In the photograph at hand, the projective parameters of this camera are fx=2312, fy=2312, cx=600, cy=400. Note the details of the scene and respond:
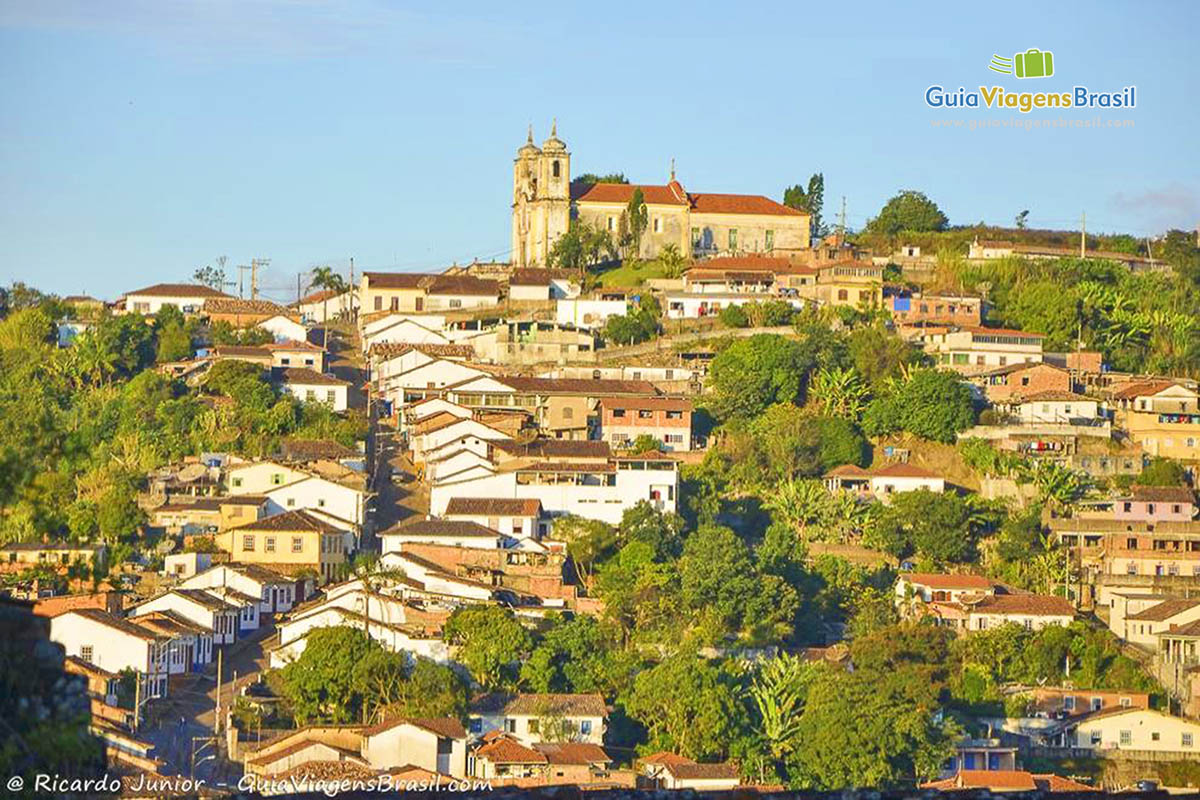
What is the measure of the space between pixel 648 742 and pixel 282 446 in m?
14.6

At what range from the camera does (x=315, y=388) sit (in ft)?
163

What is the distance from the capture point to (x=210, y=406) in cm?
4791

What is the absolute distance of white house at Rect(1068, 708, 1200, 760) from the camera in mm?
36094

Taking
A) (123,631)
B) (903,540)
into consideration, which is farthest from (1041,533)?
(123,631)

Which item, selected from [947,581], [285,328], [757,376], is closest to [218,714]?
[947,581]

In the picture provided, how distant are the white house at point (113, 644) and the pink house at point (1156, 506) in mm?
19255

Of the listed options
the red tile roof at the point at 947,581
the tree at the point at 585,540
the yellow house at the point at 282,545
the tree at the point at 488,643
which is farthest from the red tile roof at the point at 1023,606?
the yellow house at the point at 282,545

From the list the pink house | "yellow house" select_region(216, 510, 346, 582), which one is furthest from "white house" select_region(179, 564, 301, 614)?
the pink house

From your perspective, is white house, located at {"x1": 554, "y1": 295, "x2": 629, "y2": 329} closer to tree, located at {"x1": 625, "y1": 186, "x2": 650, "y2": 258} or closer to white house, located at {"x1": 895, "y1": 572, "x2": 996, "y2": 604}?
tree, located at {"x1": 625, "y1": 186, "x2": 650, "y2": 258}

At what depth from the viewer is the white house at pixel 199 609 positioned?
35.8 m

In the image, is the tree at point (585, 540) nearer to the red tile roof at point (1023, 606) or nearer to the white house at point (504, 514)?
the white house at point (504, 514)

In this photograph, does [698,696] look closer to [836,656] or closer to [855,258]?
[836,656]

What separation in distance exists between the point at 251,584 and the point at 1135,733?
1435 centimetres

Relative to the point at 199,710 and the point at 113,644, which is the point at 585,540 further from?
the point at 113,644
